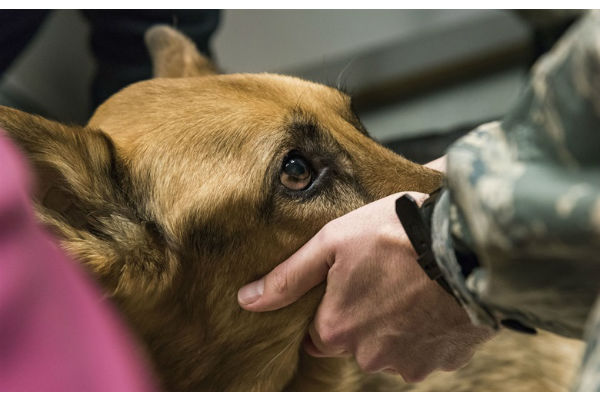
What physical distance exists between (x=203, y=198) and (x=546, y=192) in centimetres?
81

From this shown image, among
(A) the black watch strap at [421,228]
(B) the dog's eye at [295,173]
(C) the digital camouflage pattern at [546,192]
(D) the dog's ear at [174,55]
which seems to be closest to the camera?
(C) the digital camouflage pattern at [546,192]

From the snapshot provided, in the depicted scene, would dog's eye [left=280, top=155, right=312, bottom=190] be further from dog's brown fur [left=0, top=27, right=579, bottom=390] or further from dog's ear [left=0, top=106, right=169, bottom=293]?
dog's ear [left=0, top=106, right=169, bottom=293]

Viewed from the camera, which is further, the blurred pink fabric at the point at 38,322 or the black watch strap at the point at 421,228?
the black watch strap at the point at 421,228

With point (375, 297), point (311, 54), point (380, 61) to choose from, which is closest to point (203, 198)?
point (375, 297)

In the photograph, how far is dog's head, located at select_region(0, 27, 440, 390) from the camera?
129 cm

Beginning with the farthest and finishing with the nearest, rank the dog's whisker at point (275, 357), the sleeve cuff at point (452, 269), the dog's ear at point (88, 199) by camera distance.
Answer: the dog's whisker at point (275, 357) → the dog's ear at point (88, 199) → the sleeve cuff at point (452, 269)

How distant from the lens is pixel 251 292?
1.36m

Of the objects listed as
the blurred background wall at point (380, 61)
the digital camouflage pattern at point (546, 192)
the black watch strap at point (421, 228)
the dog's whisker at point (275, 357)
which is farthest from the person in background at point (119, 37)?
the digital camouflage pattern at point (546, 192)

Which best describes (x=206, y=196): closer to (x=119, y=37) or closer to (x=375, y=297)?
(x=375, y=297)

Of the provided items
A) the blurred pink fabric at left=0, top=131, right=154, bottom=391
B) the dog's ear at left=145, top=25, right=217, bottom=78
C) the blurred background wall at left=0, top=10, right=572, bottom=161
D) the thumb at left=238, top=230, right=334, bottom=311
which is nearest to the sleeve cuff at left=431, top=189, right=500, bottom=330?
the thumb at left=238, top=230, right=334, bottom=311

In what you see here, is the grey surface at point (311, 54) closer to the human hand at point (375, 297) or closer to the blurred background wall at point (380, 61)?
the blurred background wall at point (380, 61)

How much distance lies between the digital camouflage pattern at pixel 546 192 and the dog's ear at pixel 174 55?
128 centimetres

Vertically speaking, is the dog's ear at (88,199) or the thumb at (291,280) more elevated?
the dog's ear at (88,199)

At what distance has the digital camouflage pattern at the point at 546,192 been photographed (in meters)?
0.61
